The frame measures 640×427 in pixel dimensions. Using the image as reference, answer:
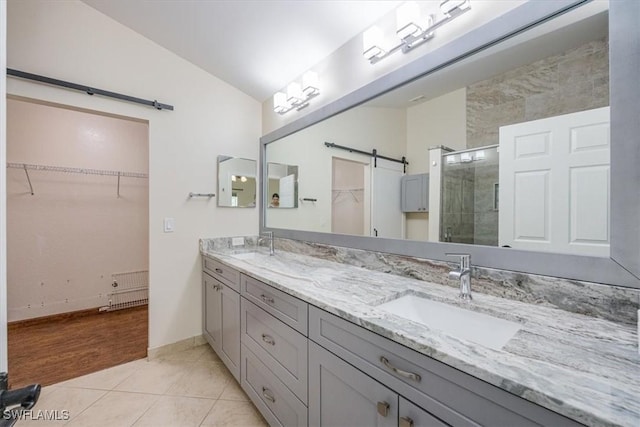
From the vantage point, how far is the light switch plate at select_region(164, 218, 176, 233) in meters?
2.35

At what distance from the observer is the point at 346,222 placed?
2.00 meters

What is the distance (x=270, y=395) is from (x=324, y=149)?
1.72 meters

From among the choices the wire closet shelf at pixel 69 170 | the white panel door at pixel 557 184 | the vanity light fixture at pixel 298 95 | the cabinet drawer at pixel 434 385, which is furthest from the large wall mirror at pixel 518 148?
the wire closet shelf at pixel 69 170

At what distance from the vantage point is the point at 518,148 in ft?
3.77

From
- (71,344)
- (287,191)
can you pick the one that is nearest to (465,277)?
(287,191)

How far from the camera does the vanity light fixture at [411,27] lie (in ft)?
4.11

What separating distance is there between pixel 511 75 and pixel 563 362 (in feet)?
3.64

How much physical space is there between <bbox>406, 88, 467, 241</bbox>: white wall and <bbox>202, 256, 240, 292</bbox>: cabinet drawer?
1.19 meters

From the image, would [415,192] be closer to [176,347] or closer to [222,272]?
[222,272]

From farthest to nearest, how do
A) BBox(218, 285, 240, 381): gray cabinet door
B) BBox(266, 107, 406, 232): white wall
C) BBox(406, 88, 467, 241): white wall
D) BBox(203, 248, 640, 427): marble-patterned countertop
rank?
BBox(218, 285, 240, 381): gray cabinet door < BBox(266, 107, 406, 232): white wall < BBox(406, 88, 467, 241): white wall < BBox(203, 248, 640, 427): marble-patterned countertop

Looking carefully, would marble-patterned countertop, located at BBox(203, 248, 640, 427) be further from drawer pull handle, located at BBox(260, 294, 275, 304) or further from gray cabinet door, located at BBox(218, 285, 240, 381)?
gray cabinet door, located at BBox(218, 285, 240, 381)

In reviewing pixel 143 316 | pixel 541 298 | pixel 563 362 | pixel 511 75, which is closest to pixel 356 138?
pixel 511 75

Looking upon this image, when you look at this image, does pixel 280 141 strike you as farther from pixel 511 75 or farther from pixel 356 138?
pixel 511 75

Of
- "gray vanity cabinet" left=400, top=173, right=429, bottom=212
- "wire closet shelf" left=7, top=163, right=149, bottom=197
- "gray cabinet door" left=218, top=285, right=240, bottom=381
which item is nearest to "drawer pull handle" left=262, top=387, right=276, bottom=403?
"gray cabinet door" left=218, top=285, right=240, bottom=381
